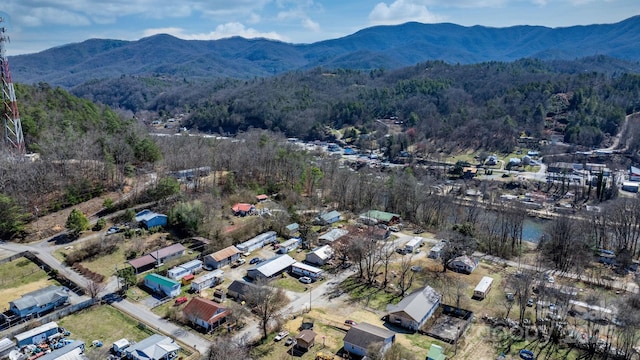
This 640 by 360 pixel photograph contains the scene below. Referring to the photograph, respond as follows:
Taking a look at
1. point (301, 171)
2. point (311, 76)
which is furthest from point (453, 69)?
point (301, 171)

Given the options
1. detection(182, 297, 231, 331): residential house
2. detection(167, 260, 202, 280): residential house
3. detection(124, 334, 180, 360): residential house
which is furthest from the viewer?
detection(167, 260, 202, 280): residential house

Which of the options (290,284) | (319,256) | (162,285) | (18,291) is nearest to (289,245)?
(319,256)

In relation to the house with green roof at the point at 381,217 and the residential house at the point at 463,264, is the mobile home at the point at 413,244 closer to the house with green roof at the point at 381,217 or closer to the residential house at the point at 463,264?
the residential house at the point at 463,264

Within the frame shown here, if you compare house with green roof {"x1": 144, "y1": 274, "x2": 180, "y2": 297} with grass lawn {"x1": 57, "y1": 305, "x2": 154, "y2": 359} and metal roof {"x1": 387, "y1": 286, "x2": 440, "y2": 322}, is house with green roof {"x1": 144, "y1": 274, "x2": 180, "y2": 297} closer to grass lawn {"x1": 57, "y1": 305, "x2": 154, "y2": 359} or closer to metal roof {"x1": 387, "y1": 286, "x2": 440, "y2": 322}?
grass lawn {"x1": 57, "y1": 305, "x2": 154, "y2": 359}

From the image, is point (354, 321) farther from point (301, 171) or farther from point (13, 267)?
point (301, 171)

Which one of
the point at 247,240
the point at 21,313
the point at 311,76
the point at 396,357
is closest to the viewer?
the point at 396,357

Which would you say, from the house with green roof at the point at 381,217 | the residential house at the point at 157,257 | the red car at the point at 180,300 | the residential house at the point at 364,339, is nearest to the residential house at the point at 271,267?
the red car at the point at 180,300

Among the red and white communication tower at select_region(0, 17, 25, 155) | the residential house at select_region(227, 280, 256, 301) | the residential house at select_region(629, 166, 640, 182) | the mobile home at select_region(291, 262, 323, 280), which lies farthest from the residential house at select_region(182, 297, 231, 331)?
the residential house at select_region(629, 166, 640, 182)
